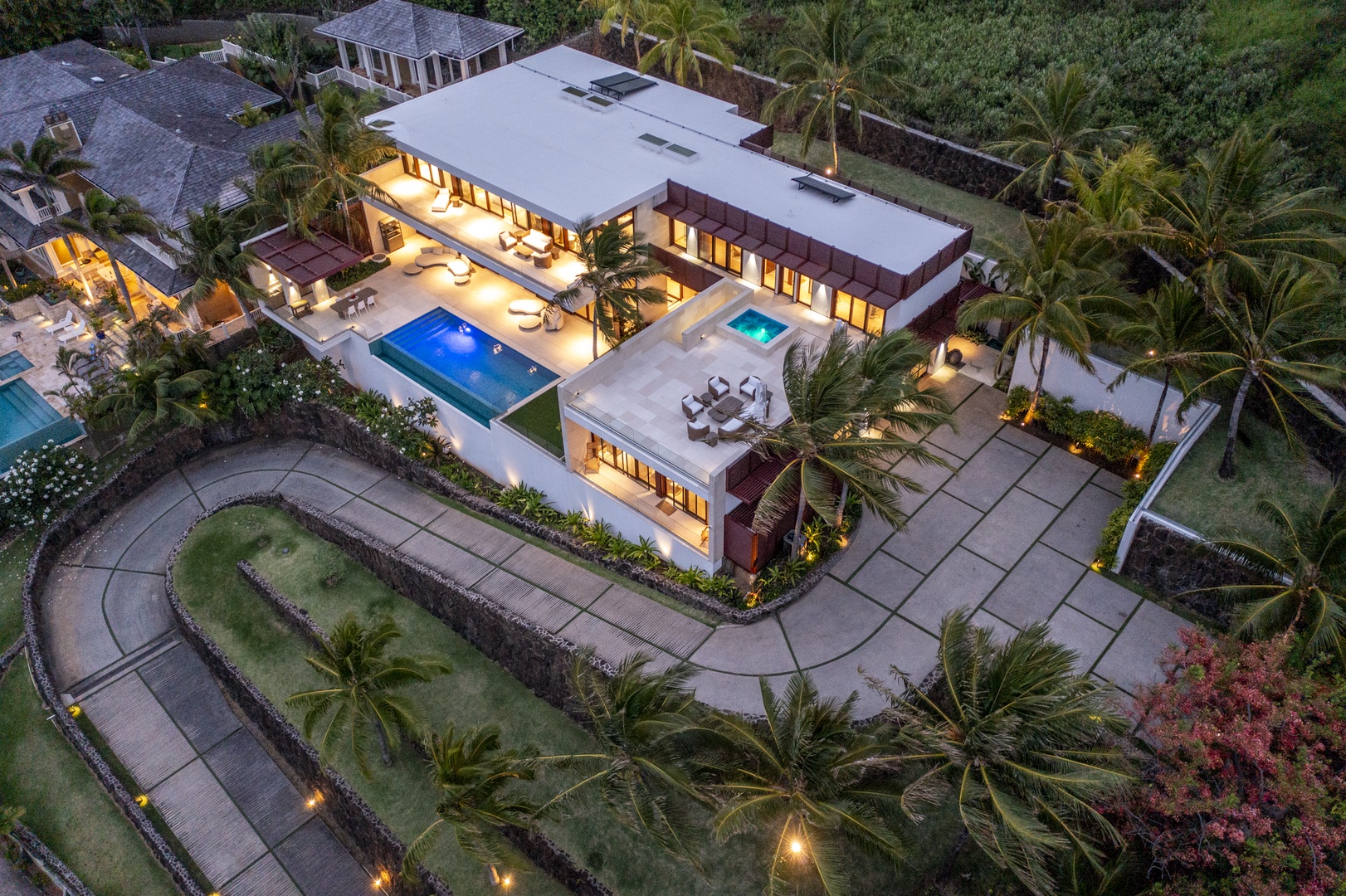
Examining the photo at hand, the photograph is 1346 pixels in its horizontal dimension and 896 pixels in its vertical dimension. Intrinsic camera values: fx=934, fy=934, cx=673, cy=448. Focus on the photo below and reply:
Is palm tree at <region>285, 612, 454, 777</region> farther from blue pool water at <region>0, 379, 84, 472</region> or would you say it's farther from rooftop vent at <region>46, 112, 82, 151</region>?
rooftop vent at <region>46, 112, 82, 151</region>

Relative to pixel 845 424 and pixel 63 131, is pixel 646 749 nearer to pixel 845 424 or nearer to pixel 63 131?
pixel 845 424

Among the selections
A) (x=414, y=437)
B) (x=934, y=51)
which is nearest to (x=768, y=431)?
(x=414, y=437)

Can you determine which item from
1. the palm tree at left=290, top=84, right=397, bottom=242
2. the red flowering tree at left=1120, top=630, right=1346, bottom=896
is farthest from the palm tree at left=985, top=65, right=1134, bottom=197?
the palm tree at left=290, top=84, right=397, bottom=242

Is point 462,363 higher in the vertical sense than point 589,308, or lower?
lower

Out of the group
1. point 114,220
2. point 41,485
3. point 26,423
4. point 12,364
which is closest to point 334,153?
point 114,220

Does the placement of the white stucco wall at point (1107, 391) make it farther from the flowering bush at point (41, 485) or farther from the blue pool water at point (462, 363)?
the flowering bush at point (41, 485)

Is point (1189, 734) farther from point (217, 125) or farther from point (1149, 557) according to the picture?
point (217, 125)
